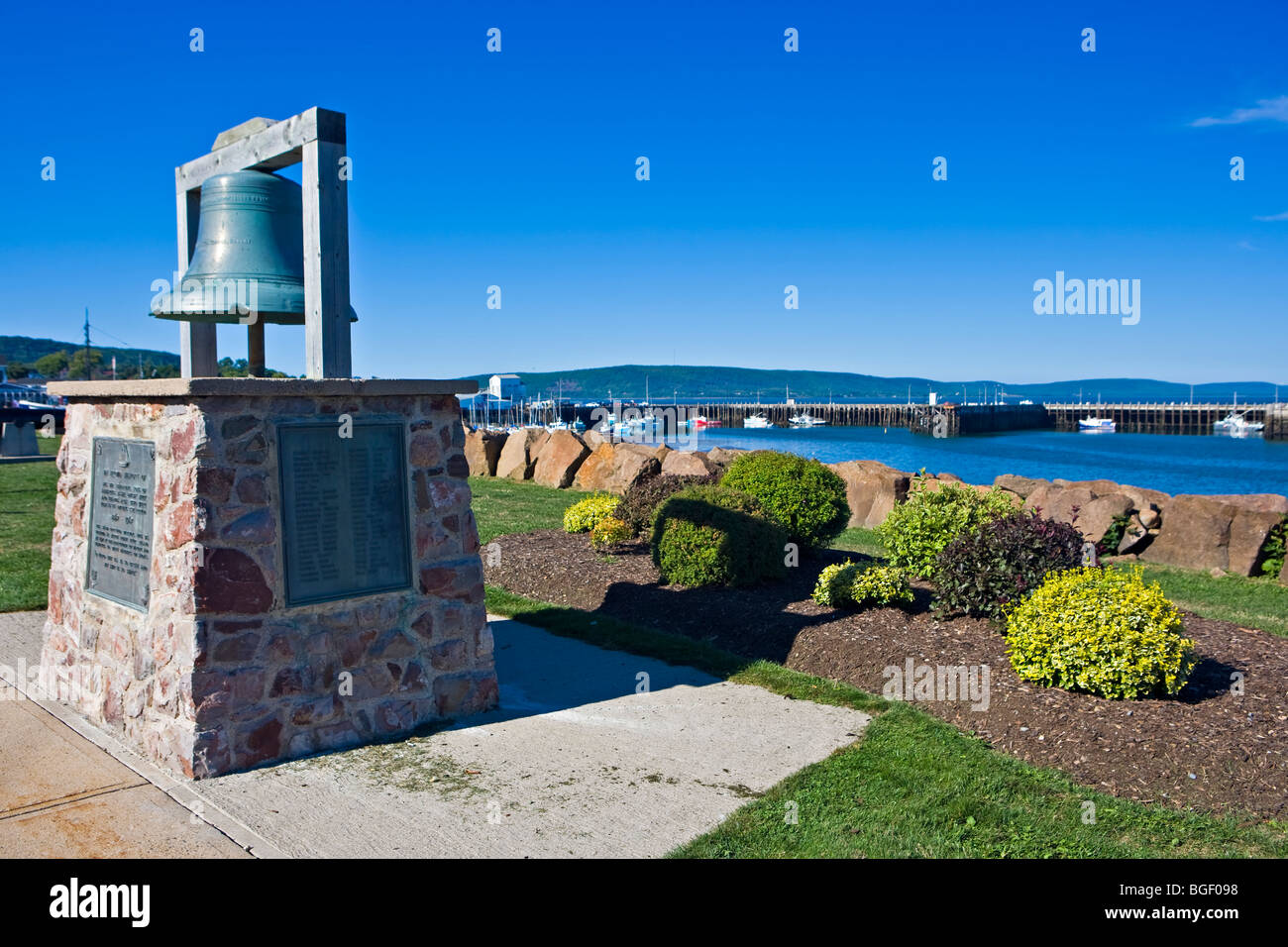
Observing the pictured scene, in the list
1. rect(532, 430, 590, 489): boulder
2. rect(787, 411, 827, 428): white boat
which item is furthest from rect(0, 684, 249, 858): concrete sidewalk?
rect(787, 411, 827, 428): white boat

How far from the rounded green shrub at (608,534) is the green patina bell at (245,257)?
18.6ft

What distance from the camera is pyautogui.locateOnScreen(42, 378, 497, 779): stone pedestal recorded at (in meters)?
5.20

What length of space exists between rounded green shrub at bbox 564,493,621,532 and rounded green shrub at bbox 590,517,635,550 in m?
0.68

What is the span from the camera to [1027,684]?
6453mm

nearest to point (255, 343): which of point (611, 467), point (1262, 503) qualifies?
point (1262, 503)

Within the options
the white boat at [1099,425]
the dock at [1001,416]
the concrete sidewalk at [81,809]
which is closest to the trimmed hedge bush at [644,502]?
the concrete sidewalk at [81,809]

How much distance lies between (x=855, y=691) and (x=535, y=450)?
54.0 ft

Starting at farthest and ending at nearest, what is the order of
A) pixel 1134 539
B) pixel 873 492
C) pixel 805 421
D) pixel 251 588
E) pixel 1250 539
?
pixel 805 421 < pixel 873 492 < pixel 1134 539 < pixel 1250 539 < pixel 251 588

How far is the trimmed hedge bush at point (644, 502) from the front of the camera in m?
11.6

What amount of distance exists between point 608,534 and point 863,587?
380 centimetres

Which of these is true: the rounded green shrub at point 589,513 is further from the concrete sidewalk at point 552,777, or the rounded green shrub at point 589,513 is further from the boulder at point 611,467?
the boulder at point 611,467

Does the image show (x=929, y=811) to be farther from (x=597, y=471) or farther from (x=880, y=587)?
(x=597, y=471)
